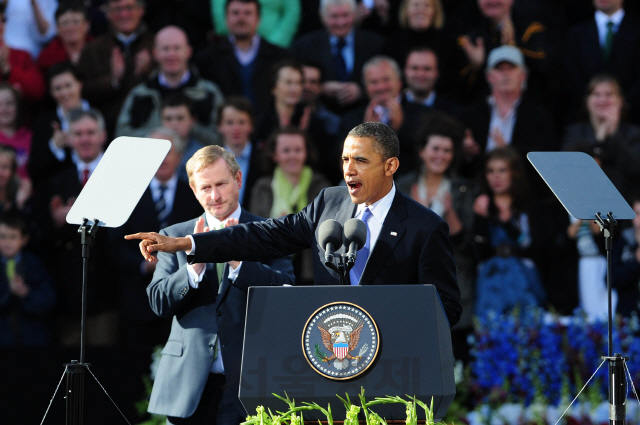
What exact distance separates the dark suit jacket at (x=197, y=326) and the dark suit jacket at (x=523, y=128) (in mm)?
3712

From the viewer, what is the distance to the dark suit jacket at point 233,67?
23.6 ft

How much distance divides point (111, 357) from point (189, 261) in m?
3.52

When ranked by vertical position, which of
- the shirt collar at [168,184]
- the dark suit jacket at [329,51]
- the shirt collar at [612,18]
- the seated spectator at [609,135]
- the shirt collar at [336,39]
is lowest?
the shirt collar at [168,184]

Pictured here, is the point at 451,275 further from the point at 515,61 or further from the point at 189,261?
the point at 515,61

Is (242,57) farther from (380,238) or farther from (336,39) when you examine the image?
(380,238)

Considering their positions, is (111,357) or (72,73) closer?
(111,357)

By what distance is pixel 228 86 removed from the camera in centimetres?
726

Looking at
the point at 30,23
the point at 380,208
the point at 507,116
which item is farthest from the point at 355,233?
the point at 30,23

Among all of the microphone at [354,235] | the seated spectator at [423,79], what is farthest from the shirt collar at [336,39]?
the microphone at [354,235]

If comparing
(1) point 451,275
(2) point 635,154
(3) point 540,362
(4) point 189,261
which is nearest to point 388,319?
(1) point 451,275

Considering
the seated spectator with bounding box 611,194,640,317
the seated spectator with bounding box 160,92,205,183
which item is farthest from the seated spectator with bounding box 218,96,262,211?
the seated spectator with bounding box 611,194,640,317

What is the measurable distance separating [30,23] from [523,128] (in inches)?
165

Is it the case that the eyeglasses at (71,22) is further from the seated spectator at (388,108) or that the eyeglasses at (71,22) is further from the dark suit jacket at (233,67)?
the seated spectator at (388,108)

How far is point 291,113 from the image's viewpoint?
704 cm
